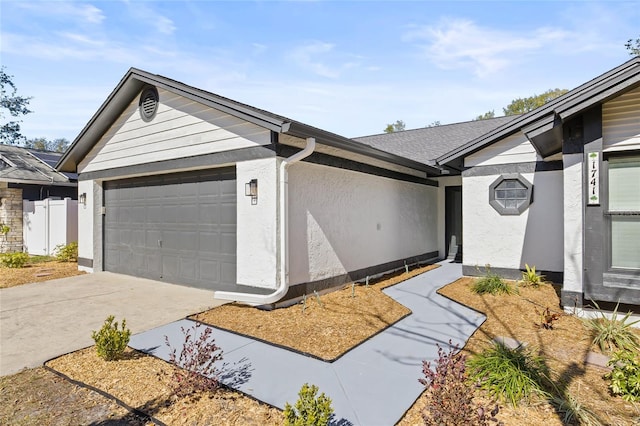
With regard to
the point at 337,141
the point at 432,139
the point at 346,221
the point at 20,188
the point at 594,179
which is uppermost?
the point at 432,139

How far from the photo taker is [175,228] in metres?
7.99

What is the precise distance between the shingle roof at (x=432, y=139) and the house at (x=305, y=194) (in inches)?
53.9

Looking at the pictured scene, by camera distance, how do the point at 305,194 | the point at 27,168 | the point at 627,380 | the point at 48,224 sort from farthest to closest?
the point at 27,168
the point at 48,224
the point at 305,194
the point at 627,380

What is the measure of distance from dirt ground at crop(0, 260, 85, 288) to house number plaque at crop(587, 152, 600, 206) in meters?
11.7

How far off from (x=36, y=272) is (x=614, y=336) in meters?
12.6

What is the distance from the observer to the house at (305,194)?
5438mm

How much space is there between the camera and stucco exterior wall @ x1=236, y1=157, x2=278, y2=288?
5.91 metres

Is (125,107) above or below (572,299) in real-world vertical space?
above

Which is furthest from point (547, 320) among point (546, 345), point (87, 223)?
point (87, 223)

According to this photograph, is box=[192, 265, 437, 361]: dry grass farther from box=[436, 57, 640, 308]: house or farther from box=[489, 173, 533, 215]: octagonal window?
box=[489, 173, 533, 215]: octagonal window

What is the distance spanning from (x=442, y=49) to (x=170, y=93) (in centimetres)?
706

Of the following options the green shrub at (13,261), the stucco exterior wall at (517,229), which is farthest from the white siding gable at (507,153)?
the green shrub at (13,261)

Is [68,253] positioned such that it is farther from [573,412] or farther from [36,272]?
[573,412]

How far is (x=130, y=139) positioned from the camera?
864 cm
